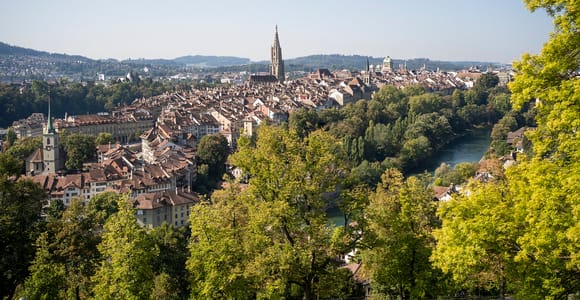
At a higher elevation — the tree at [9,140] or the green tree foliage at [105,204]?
the tree at [9,140]

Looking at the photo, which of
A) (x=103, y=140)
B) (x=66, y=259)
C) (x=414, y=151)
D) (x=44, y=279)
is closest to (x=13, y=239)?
(x=66, y=259)

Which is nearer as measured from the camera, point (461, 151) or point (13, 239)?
point (13, 239)

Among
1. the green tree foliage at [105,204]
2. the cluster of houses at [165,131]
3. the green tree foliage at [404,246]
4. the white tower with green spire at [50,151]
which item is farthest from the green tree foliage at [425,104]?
Answer: the green tree foliage at [404,246]

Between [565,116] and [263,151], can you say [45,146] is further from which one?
[565,116]

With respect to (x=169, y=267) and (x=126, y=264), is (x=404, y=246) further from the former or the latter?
(x=169, y=267)

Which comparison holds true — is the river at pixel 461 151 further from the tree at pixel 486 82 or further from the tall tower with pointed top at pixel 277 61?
the tall tower with pointed top at pixel 277 61

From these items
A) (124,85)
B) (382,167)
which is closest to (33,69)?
(124,85)

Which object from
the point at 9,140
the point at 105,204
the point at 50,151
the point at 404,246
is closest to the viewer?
the point at 404,246
